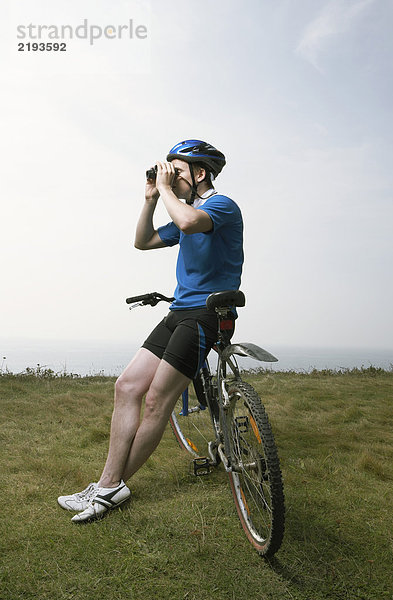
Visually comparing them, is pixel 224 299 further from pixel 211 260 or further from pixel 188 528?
pixel 188 528

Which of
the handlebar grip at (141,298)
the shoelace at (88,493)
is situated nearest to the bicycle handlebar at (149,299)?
the handlebar grip at (141,298)

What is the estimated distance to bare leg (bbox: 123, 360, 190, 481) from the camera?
2.95 metres

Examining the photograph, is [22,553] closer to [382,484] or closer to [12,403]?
[382,484]

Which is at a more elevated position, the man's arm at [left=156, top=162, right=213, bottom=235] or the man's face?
the man's face

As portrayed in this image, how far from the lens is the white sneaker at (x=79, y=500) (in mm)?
2988

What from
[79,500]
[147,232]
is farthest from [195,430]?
[147,232]

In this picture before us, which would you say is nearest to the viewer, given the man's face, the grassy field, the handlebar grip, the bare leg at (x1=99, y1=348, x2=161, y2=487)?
the grassy field

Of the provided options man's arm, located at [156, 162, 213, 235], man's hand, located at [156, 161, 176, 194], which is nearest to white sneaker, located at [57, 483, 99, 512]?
man's arm, located at [156, 162, 213, 235]

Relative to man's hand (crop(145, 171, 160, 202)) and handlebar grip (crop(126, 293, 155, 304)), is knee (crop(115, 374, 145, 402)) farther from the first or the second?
man's hand (crop(145, 171, 160, 202))

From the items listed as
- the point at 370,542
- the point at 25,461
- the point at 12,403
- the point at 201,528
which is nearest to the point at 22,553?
the point at 201,528

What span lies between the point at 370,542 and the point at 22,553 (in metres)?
1.92

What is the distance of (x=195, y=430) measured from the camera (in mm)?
4676

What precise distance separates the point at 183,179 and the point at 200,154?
0.20 meters

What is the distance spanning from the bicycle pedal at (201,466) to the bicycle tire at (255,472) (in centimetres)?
55
